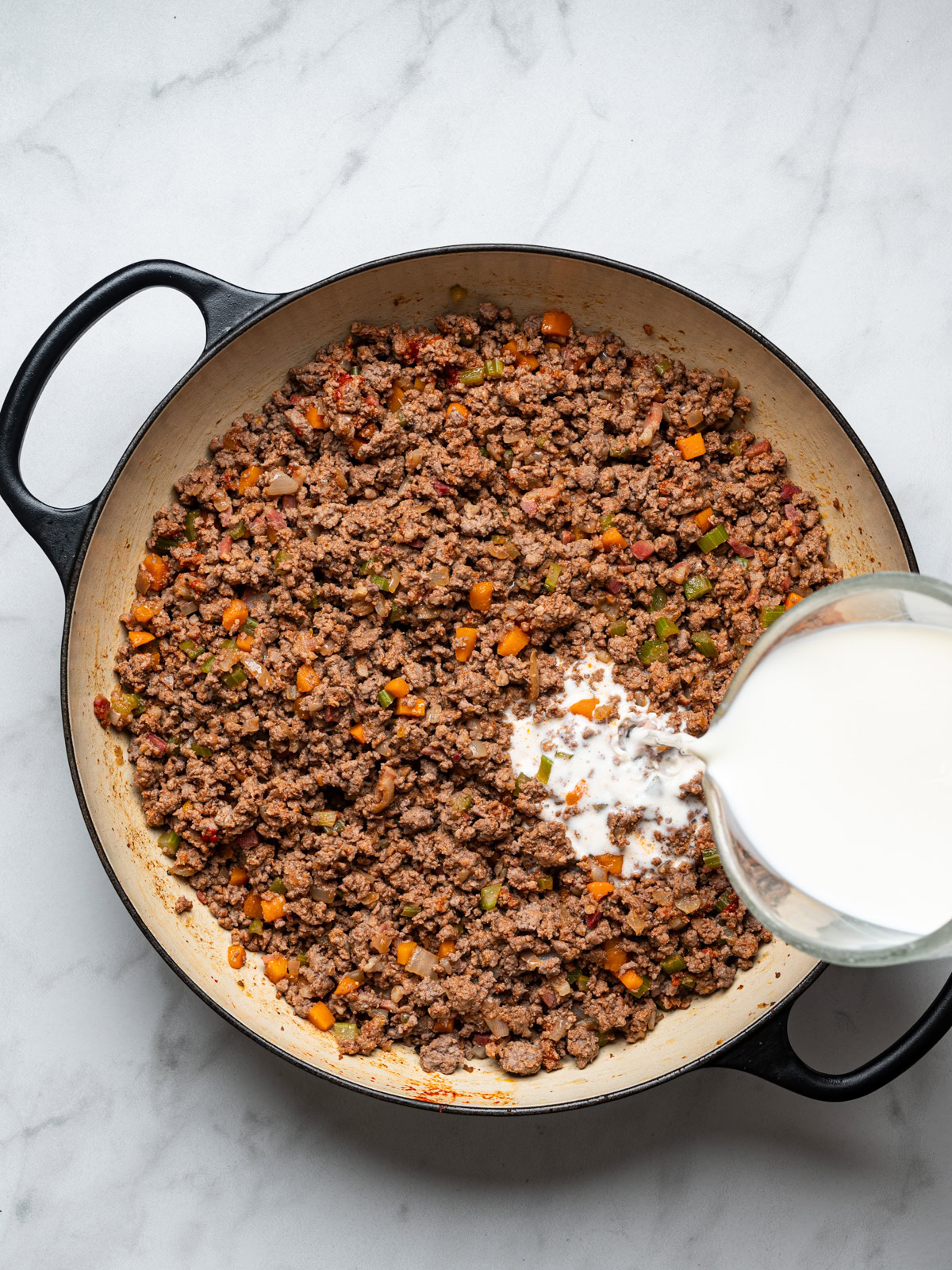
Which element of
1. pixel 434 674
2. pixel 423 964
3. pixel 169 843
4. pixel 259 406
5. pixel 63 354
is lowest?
pixel 423 964

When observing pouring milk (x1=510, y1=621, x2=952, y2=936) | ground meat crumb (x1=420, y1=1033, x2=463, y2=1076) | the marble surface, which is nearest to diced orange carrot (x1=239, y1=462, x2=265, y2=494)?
the marble surface

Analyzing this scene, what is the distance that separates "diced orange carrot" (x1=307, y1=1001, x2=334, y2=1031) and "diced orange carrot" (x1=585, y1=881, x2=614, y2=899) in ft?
2.68

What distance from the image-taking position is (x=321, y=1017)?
116 inches

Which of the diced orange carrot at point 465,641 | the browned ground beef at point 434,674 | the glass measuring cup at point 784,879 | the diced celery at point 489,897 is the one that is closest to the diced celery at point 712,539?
the browned ground beef at point 434,674

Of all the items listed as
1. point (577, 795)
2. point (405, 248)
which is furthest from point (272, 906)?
point (405, 248)

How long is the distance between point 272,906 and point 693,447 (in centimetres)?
180

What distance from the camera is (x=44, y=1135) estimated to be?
128 inches

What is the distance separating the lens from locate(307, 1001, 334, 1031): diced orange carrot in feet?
9.64

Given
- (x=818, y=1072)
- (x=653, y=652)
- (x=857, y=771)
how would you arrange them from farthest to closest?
(x=653, y=652)
(x=818, y=1072)
(x=857, y=771)

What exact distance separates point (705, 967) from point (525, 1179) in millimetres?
960

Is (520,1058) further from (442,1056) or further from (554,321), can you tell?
(554,321)

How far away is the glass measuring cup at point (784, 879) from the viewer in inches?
80.6

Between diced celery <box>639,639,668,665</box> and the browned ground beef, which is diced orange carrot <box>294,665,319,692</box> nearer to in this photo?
the browned ground beef

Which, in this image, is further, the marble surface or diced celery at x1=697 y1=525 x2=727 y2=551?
the marble surface
